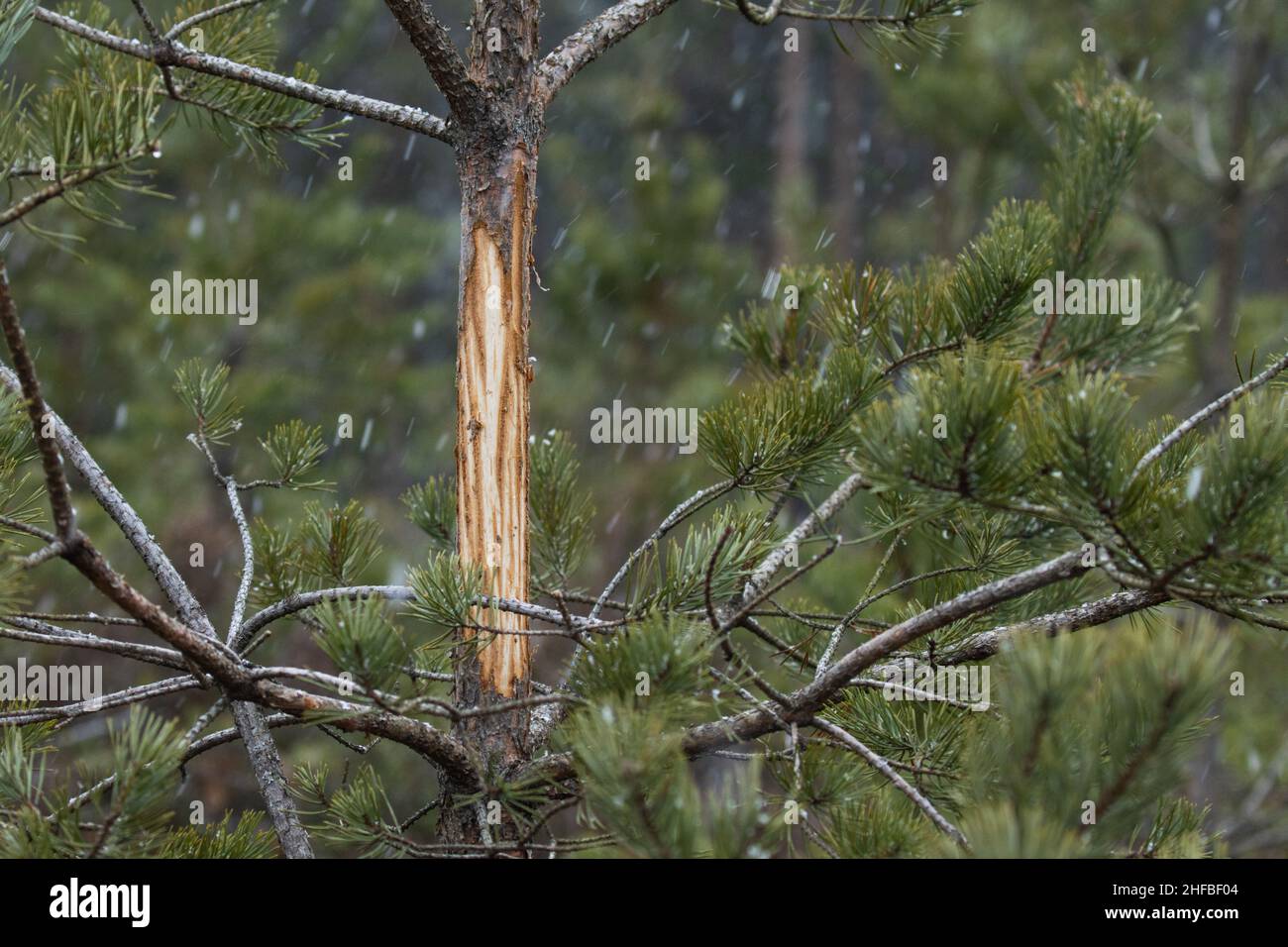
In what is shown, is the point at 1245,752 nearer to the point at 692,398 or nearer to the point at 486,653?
the point at 692,398

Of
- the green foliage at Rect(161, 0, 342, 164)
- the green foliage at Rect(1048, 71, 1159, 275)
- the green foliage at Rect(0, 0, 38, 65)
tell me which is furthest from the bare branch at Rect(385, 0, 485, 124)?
the green foliage at Rect(1048, 71, 1159, 275)

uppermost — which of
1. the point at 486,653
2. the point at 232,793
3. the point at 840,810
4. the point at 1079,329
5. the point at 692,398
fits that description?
the point at 692,398

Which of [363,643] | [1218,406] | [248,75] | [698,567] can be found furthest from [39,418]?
[1218,406]

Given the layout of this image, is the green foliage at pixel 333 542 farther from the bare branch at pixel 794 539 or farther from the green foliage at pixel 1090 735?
the green foliage at pixel 1090 735

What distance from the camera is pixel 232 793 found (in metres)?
6.56

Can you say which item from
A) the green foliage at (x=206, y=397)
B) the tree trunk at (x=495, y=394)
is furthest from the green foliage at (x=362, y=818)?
the green foliage at (x=206, y=397)

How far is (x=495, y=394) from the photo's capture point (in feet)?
5.47

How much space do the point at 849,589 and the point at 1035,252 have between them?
2.37 meters

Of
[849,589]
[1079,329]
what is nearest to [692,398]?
[849,589]

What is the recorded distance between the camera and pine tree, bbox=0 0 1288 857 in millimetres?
1051

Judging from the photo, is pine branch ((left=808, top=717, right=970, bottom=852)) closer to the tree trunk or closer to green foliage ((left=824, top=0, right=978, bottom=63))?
the tree trunk

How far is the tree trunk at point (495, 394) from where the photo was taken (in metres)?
1.64

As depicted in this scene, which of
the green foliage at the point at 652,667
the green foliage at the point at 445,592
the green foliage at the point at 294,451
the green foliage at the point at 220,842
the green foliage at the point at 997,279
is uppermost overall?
the green foliage at the point at 997,279

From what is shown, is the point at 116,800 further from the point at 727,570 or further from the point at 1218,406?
the point at 1218,406
